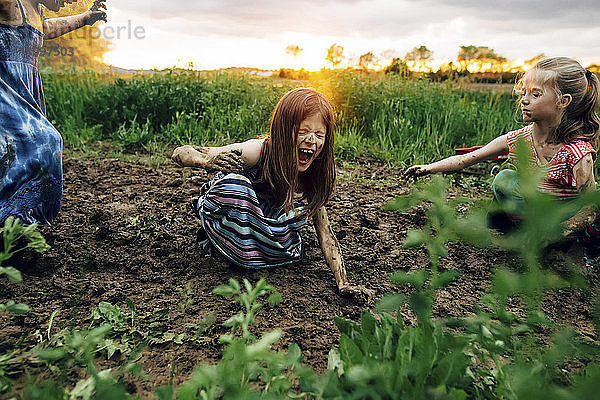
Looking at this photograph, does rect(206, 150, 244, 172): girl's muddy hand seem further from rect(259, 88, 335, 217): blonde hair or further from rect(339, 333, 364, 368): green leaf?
rect(339, 333, 364, 368): green leaf

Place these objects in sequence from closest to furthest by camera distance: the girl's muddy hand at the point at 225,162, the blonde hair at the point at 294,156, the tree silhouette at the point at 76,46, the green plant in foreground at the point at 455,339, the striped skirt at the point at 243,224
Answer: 1. the green plant in foreground at the point at 455,339
2. the girl's muddy hand at the point at 225,162
3. the blonde hair at the point at 294,156
4. the striped skirt at the point at 243,224
5. the tree silhouette at the point at 76,46

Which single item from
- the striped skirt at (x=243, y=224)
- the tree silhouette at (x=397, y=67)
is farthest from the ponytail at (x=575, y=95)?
the tree silhouette at (x=397, y=67)

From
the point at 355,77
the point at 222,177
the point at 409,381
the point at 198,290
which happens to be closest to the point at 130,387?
the point at 198,290

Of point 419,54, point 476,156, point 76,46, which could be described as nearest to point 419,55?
point 419,54

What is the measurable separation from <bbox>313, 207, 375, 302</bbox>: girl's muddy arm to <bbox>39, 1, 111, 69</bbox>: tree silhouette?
191 cm

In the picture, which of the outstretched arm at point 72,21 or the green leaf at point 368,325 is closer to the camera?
the green leaf at point 368,325

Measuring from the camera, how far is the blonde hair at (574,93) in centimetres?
229

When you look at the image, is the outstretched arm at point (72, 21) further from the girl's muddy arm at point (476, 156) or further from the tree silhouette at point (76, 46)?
the girl's muddy arm at point (476, 156)

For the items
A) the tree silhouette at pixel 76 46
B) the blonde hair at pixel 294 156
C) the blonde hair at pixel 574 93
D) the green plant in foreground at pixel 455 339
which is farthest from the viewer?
the tree silhouette at pixel 76 46

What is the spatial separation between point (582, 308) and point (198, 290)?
5.78ft

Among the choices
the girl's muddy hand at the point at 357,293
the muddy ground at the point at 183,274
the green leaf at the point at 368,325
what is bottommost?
the muddy ground at the point at 183,274

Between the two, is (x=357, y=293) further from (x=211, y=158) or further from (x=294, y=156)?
(x=211, y=158)

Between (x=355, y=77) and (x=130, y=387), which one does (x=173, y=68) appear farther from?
(x=130, y=387)

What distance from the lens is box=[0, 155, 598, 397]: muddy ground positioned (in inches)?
66.2
